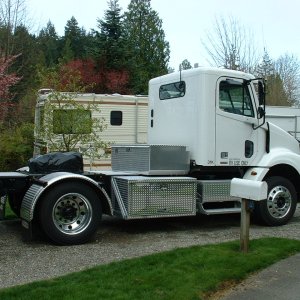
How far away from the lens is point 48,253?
7.31 m

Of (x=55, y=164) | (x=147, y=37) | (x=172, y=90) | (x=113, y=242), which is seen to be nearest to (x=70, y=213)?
(x=113, y=242)

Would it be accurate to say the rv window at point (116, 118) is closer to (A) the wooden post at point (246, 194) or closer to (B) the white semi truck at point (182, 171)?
(B) the white semi truck at point (182, 171)

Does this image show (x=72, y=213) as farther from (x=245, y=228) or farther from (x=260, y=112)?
(x=260, y=112)

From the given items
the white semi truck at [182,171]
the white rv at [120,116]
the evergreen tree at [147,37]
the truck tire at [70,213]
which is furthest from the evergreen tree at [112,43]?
the truck tire at [70,213]

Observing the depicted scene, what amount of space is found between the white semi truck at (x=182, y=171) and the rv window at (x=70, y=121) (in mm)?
3290

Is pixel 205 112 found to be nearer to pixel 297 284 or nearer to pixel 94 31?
pixel 297 284

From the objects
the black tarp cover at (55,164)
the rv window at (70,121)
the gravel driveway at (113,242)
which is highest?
the rv window at (70,121)

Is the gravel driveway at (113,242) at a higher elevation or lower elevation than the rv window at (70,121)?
lower

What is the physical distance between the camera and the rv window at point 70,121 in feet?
43.0

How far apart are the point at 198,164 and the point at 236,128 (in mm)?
943

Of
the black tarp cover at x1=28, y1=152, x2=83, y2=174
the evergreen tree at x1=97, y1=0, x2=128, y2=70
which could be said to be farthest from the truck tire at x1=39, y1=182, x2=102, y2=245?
the evergreen tree at x1=97, y1=0, x2=128, y2=70

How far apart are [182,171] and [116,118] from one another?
749 centimetres

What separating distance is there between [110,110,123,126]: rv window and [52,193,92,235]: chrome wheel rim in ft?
27.4

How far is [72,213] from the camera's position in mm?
8039
